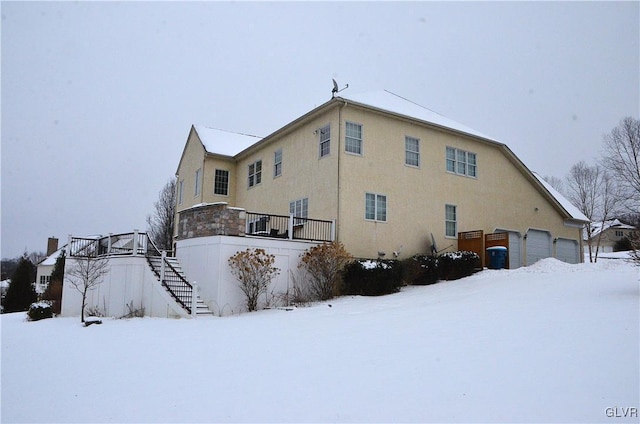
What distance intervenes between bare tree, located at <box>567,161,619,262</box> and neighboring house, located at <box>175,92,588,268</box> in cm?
1930

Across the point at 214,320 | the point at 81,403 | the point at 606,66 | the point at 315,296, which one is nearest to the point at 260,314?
the point at 214,320

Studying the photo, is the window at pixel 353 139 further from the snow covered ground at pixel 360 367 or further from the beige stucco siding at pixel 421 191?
the snow covered ground at pixel 360 367

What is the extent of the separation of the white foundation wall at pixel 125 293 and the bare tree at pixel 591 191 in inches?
1522

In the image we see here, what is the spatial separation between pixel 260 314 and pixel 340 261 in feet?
11.6

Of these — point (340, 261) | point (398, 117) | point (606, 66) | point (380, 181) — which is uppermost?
point (606, 66)

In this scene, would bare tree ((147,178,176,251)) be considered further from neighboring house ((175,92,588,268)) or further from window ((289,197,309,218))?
window ((289,197,309,218))

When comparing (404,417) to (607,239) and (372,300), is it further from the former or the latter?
(607,239)

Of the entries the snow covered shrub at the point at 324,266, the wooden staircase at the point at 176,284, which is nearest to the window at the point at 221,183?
the wooden staircase at the point at 176,284

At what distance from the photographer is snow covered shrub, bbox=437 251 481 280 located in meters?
18.3

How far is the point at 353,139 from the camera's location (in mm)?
18250

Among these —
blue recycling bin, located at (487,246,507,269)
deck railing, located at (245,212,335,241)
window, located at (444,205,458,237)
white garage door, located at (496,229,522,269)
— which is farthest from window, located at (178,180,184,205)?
blue recycling bin, located at (487,246,507,269)

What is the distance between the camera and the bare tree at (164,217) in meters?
40.8

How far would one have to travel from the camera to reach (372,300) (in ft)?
49.3

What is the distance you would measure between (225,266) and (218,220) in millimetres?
1442
